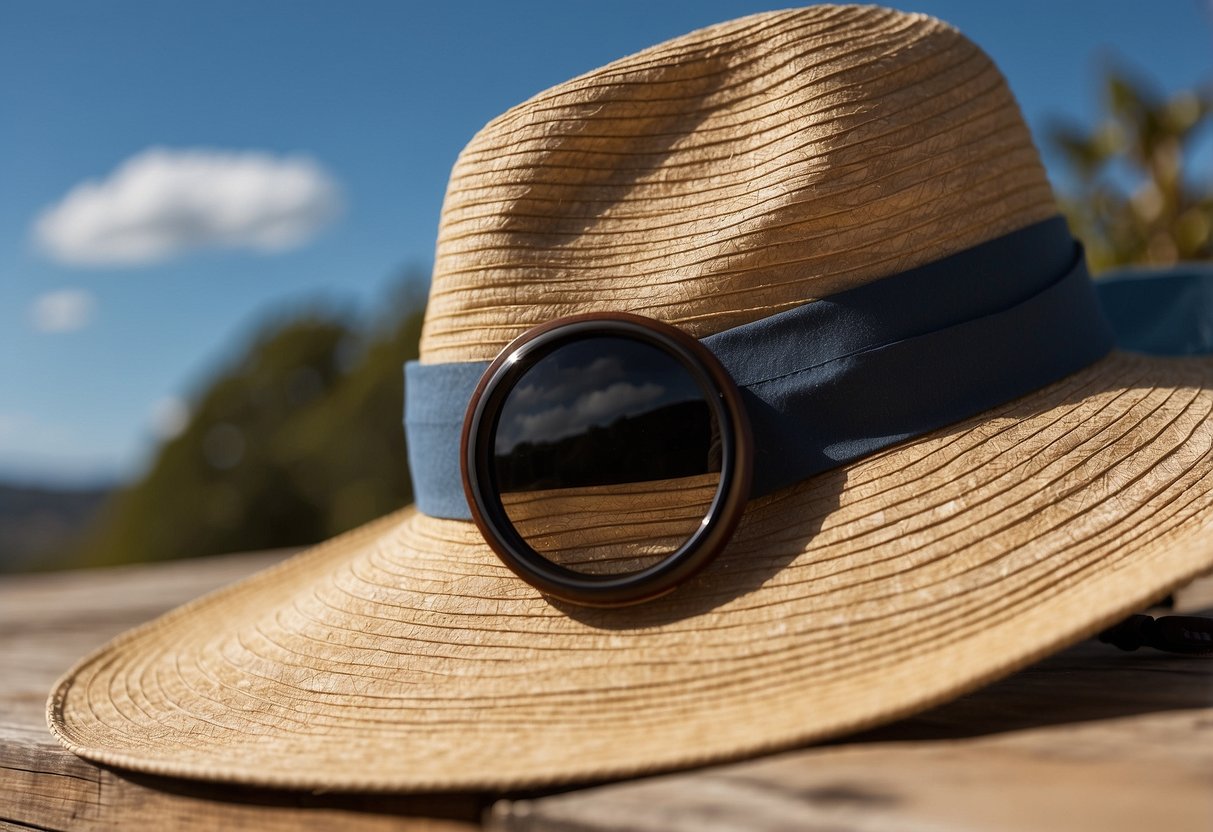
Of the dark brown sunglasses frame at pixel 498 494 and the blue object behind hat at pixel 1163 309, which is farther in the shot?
the blue object behind hat at pixel 1163 309

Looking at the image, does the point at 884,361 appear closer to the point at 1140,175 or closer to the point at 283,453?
the point at 1140,175

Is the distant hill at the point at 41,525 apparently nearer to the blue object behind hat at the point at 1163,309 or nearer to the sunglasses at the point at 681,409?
the blue object behind hat at the point at 1163,309

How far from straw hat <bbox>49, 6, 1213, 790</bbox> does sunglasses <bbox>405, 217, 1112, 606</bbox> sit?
40mm

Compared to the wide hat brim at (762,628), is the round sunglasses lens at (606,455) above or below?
above

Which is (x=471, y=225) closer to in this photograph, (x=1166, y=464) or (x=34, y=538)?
(x=1166, y=464)

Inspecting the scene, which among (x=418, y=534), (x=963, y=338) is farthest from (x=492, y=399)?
A: (x=963, y=338)

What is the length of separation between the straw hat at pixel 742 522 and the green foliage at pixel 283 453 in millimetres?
15952

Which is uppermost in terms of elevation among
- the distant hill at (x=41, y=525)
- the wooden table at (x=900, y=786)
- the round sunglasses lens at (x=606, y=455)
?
the distant hill at (x=41, y=525)

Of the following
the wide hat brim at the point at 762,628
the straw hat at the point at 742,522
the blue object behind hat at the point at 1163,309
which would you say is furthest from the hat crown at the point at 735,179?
the blue object behind hat at the point at 1163,309

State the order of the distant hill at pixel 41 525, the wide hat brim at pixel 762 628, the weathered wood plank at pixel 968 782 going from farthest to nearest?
the distant hill at pixel 41 525
the wide hat brim at pixel 762 628
the weathered wood plank at pixel 968 782

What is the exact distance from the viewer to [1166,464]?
119 centimetres

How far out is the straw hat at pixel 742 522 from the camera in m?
1.04

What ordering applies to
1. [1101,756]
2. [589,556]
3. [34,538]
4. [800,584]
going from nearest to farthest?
[1101,756], [800,584], [589,556], [34,538]

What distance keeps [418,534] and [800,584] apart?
1.93ft
